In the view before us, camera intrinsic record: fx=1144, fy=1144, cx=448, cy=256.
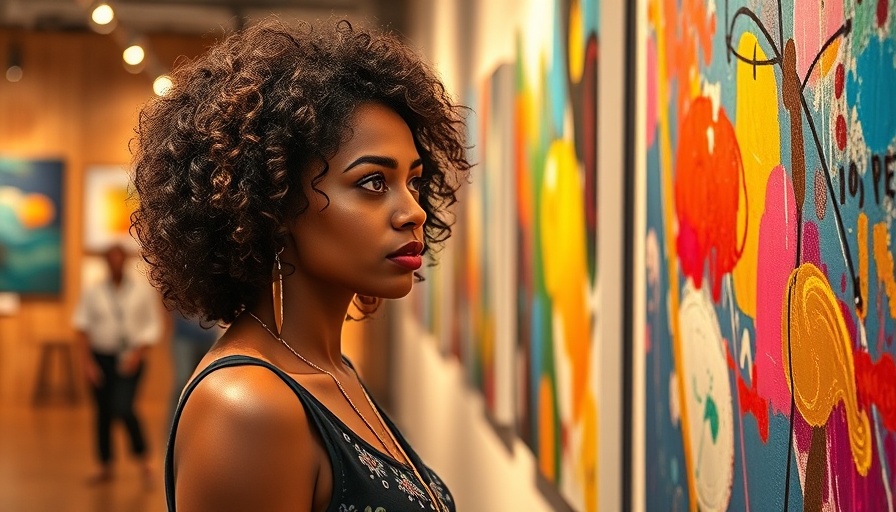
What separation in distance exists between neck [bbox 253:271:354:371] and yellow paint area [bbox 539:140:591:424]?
1.00 meters

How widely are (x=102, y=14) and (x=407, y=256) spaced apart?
258 inches

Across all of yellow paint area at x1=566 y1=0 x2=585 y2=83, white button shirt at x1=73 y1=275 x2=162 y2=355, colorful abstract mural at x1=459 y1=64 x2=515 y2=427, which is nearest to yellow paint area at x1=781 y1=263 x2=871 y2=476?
yellow paint area at x1=566 y1=0 x2=585 y2=83

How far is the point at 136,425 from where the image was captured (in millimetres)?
9344

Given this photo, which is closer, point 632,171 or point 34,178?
point 632,171

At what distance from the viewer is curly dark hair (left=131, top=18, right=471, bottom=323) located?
1877 millimetres

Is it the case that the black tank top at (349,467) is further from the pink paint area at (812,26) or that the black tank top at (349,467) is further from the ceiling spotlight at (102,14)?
the ceiling spotlight at (102,14)

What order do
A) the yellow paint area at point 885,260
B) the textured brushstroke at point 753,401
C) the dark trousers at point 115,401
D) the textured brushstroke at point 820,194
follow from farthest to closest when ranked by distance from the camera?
the dark trousers at point 115,401, the textured brushstroke at point 753,401, the textured brushstroke at point 820,194, the yellow paint area at point 885,260

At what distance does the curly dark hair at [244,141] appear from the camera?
188 centimetres

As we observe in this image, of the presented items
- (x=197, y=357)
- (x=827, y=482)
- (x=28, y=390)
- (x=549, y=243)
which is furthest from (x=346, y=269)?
(x=28, y=390)

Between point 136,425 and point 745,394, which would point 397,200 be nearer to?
point 745,394

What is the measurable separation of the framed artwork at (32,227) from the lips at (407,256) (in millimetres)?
13045

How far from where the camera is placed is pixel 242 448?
1641 mm

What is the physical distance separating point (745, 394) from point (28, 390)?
43.8ft

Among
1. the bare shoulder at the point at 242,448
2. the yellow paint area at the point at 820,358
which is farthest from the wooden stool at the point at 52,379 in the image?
the yellow paint area at the point at 820,358
